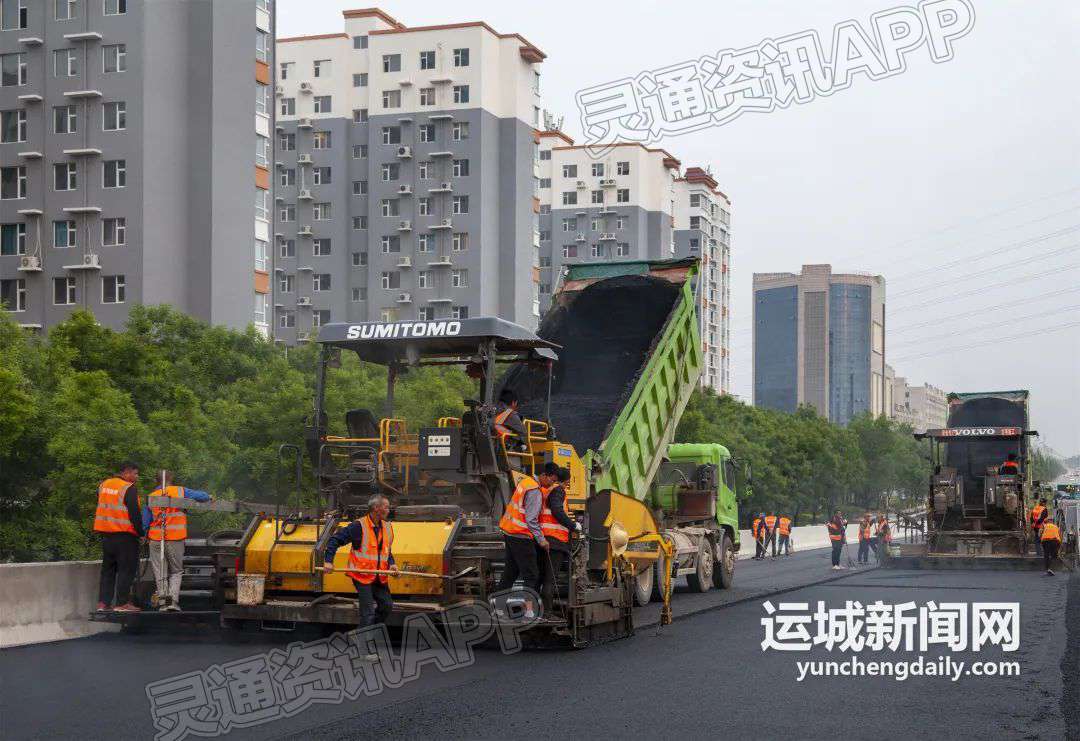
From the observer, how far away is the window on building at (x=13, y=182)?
4716 centimetres

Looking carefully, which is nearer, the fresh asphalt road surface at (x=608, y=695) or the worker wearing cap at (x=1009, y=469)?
the fresh asphalt road surface at (x=608, y=695)

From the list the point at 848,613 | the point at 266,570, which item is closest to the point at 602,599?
the point at 266,570

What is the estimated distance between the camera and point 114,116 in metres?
45.5

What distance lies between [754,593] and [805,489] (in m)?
51.0

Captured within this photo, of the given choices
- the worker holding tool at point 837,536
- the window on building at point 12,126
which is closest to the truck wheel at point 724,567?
the worker holding tool at point 837,536

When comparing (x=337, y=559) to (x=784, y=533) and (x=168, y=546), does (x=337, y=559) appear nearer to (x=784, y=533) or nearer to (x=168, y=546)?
(x=168, y=546)

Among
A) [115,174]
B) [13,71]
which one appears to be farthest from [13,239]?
[13,71]

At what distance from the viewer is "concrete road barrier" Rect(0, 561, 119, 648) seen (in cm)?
1195

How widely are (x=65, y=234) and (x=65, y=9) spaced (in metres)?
7.70

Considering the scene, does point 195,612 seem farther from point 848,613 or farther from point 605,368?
point 848,613

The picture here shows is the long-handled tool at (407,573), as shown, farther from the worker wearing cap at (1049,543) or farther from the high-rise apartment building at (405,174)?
the high-rise apartment building at (405,174)

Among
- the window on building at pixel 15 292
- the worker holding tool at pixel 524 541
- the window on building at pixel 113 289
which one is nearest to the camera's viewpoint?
the worker holding tool at pixel 524 541

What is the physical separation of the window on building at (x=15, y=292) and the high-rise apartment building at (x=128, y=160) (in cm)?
7

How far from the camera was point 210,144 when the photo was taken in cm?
4622
